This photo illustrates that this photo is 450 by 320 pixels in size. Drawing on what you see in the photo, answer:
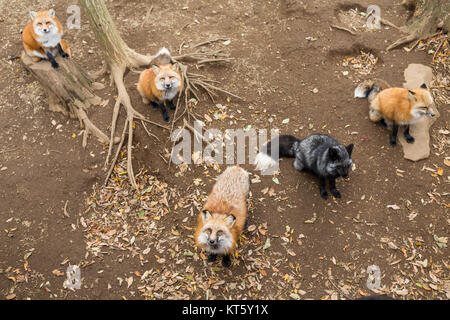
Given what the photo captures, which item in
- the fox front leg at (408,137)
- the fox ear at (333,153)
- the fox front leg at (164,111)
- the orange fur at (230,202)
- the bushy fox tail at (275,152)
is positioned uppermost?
the fox front leg at (164,111)

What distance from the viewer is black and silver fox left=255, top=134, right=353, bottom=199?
5.44m

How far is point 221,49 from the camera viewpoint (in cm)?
852

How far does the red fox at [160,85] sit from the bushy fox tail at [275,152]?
233 centimetres

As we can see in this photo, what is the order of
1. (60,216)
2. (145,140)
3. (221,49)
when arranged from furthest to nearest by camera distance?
(221,49) → (145,140) → (60,216)

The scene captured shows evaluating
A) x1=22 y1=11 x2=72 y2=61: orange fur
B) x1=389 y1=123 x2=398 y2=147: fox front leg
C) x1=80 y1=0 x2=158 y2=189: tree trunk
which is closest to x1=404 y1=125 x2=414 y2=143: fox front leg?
x1=389 y1=123 x2=398 y2=147: fox front leg

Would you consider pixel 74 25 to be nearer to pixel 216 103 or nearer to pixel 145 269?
pixel 216 103

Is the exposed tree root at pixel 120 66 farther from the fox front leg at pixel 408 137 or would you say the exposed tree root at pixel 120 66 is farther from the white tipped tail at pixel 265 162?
the fox front leg at pixel 408 137

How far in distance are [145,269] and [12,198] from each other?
3385mm

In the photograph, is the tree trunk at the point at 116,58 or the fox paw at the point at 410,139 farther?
the tree trunk at the point at 116,58

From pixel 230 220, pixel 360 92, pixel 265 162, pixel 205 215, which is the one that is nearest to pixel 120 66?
pixel 265 162

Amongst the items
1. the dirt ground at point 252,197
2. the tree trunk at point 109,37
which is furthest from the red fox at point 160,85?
the tree trunk at point 109,37

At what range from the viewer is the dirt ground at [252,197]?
5438mm

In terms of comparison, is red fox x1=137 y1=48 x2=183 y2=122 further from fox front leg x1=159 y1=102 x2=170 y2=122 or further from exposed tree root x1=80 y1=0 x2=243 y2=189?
exposed tree root x1=80 y1=0 x2=243 y2=189
